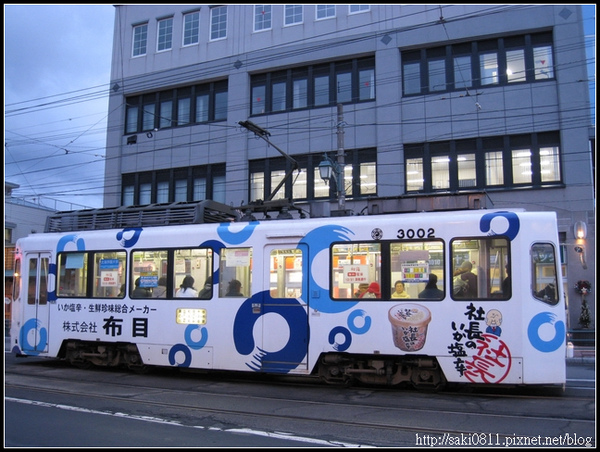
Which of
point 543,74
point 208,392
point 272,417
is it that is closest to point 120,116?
point 543,74

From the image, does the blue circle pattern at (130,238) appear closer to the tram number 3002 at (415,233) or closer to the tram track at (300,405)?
the tram track at (300,405)

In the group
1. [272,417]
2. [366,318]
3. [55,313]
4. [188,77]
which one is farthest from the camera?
[188,77]

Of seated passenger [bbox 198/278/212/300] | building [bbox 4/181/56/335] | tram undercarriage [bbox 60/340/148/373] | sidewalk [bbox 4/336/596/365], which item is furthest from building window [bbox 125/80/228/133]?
seated passenger [bbox 198/278/212/300]

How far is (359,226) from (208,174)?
56.5ft

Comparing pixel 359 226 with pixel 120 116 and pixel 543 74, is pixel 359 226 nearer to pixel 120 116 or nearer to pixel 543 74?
pixel 543 74

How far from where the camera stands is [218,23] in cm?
2633

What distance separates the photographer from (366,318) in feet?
29.2

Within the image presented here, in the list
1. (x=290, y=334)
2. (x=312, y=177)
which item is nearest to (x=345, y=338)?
(x=290, y=334)

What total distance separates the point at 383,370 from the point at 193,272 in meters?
4.00

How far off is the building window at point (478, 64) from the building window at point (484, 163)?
235 cm

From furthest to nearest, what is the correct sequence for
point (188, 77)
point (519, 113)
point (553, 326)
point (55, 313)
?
1. point (188, 77)
2. point (519, 113)
3. point (55, 313)
4. point (553, 326)

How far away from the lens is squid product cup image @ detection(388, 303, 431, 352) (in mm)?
8594

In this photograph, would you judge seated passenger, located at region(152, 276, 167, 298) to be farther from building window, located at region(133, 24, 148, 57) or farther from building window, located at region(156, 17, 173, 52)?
building window, located at region(133, 24, 148, 57)

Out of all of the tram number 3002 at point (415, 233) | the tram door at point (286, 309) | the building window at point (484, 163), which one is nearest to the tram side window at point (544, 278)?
the tram number 3002 at point (415, 233)
